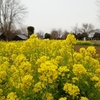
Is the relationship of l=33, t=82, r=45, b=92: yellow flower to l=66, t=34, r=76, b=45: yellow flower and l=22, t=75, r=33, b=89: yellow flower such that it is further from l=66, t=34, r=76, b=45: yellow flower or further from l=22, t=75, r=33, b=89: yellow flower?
l=66, t=34, r=76, b=45: yellow flower

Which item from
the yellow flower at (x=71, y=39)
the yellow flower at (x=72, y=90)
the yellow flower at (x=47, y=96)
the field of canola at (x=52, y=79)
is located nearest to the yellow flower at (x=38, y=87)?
the field of canola at (x=52, y=79)

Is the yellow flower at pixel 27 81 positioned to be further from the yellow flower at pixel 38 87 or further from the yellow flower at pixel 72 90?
the yellow flower at pixel 72 90

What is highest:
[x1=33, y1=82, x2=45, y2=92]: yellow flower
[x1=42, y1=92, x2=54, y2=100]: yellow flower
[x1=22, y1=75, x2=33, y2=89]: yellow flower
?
[x1=22, y1=75, x2=33, y2=89]: yellow flower

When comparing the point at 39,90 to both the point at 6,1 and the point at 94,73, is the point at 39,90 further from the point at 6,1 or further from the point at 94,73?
the point at 6,1

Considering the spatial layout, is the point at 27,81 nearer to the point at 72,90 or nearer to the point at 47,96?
the point at 47,96

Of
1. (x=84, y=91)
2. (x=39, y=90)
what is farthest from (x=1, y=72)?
(x=84, y=91)

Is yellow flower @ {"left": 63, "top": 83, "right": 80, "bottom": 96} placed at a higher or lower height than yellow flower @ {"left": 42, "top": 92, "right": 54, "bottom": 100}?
higher

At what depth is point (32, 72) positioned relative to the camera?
3.73 metres

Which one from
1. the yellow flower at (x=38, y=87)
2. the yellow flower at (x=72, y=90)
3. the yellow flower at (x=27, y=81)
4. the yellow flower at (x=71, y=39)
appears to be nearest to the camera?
the yellow flower at (x=72, y=90)

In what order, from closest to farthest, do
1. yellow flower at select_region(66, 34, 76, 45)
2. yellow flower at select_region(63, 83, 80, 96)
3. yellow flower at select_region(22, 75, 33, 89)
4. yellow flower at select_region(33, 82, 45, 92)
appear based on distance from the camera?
yellow flower at select_region(63, 83, 80, 96) < yellow flower at select_region(22, 75, 33, 89) < yellow flower at select_region(33, 82, 45, 92) < yellow flower at select_region(66, 34, 76, 45)

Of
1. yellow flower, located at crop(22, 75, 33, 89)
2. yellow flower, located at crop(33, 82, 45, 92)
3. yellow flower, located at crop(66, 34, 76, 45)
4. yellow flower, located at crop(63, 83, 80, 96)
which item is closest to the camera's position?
yellow flower, located at crop(63, 83, 80, 96)

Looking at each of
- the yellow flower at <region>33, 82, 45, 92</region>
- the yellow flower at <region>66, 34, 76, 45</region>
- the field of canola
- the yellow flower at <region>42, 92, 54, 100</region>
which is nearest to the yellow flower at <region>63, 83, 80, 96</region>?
the field of canola

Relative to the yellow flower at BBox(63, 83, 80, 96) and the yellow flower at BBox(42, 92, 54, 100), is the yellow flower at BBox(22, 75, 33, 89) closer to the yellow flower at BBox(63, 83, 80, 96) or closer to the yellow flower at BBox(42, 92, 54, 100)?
the yellow flower at BBox(42, 92, 54, 100)

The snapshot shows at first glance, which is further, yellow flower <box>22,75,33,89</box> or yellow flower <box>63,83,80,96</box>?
yellow flower <box>22,75,33,89</box>
